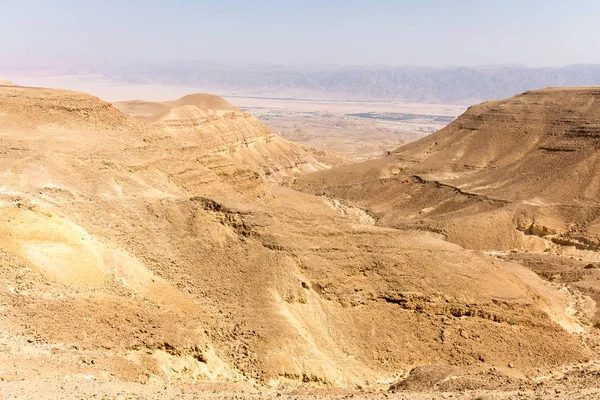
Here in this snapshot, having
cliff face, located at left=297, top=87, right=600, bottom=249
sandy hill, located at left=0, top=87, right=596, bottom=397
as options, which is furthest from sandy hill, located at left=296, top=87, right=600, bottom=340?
sandy hill, located at left=0, top=87, right=596, bottom=397

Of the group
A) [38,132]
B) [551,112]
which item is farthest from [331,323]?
[551,112]

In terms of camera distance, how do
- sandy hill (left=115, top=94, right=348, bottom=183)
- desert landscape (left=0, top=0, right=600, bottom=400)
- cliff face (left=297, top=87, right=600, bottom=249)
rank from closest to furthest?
desert landscape (left=0, top=0, right=600, bottom=400) → cliff face (left=297, top=87, right=600, bottom=249) → sandy hill (left=115, top=94, right=348, bottom=183)

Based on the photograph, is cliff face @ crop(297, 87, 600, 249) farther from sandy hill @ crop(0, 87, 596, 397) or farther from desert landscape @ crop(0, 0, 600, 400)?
sandy hill @ crop(0, 87, 596, 397)

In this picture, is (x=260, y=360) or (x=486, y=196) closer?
(x=260, y=360)

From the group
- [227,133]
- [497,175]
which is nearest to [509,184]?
[497,175]

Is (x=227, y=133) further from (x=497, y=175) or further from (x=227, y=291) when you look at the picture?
(x=227, y=291)

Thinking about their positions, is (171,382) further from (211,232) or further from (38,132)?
(38,132)
